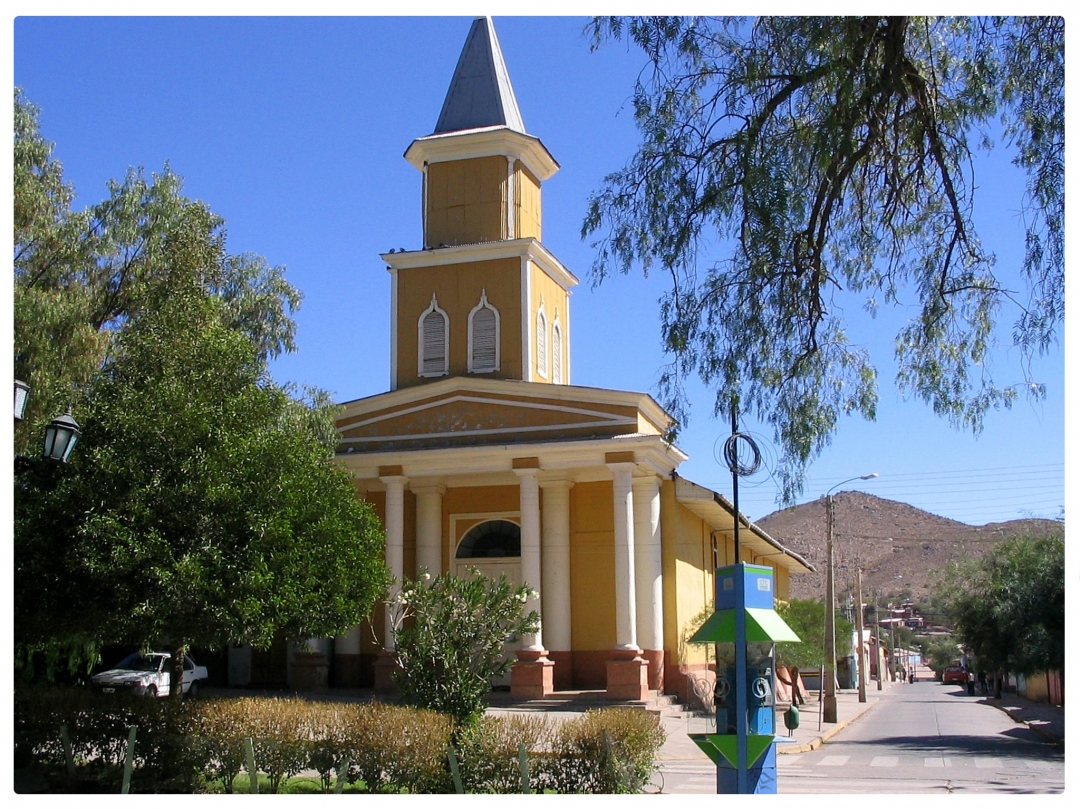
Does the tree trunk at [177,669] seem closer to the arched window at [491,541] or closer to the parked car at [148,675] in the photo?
the parked car at [148,675]

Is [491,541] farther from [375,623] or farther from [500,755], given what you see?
[500,755]

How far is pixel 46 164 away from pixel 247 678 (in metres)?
14.6

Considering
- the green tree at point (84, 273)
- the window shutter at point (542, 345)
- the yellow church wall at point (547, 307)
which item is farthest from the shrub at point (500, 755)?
the window shutter at point (542, 345)

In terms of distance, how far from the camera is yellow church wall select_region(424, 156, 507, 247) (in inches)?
1206

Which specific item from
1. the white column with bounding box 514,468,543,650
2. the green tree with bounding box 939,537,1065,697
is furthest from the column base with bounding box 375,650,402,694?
the green tree with bounding box 939,537,1065,697

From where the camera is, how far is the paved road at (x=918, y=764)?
48.4 feet

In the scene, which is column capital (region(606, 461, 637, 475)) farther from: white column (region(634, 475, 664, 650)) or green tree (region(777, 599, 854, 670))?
green tree (region(777, 599, 854, 670))

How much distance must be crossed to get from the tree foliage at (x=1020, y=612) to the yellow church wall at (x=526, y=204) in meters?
14.4

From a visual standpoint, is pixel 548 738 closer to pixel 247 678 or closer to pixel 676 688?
pixel 676 688

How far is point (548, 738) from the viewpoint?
12.2 m

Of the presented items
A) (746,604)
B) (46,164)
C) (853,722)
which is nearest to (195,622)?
(746,604)

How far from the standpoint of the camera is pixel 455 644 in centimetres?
1416

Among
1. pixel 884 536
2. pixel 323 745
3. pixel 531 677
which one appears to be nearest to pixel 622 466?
pixel 531 677

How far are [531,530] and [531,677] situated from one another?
3.37m
